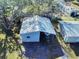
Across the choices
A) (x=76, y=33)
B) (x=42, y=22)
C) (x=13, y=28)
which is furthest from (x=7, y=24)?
(x=76, y=33)

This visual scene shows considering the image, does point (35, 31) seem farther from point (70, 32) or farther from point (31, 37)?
point (70, 32)

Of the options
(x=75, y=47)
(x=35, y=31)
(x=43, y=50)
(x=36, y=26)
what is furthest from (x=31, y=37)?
(x=75, y=47)

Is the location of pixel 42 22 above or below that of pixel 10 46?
above

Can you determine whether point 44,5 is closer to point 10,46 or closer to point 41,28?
point 41,28

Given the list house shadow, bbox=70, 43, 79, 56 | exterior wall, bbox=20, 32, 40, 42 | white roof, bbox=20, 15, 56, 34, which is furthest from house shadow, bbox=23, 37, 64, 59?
white roof, bbox=20, 15, 56, 34

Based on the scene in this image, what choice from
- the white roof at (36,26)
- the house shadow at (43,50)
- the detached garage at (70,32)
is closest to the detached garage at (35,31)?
the white roof at (36,26)

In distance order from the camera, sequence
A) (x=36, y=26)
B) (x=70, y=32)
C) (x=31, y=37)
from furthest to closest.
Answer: (x=70, y=32) < (x=36, y=26) < (x=31, y=37)
